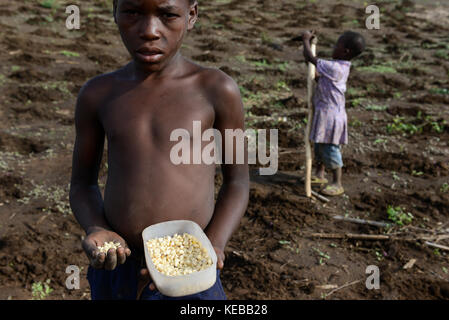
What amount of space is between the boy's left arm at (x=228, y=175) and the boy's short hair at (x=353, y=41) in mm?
3242

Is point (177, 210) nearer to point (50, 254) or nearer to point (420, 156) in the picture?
point (50, 254)

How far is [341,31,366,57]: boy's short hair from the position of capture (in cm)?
445

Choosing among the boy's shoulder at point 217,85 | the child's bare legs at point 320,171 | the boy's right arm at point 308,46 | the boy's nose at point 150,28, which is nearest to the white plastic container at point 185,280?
the boy's shoulder at point 217,85

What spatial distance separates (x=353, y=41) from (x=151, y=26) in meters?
3.54

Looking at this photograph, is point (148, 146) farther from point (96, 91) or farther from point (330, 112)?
point (330, 112)

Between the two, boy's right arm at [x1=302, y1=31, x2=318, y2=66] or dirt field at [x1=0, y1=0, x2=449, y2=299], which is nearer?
dirt field at [x1=0, y1=0, x2=449, y2=299]

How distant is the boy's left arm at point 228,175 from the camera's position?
1.54 metres

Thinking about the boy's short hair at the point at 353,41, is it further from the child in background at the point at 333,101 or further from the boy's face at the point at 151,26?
the boy's face at the point at 151,26

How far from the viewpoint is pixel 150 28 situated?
1345mm

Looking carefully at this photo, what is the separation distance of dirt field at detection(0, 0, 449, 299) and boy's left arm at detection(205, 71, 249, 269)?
194 cm

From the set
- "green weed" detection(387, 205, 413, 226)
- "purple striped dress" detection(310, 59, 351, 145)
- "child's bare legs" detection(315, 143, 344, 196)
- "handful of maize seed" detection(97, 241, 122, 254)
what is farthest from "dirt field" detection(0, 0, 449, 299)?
"handful of maize seed" detection(97, 241, 122, 254)

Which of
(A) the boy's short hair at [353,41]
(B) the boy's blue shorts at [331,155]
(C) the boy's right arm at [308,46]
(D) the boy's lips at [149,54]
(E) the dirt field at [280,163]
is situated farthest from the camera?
(B) the boy's blue shorts at [331,155]

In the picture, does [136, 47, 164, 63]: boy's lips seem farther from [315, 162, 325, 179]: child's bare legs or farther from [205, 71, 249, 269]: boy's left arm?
[315, 162, 325, 179]: child's bare legs
